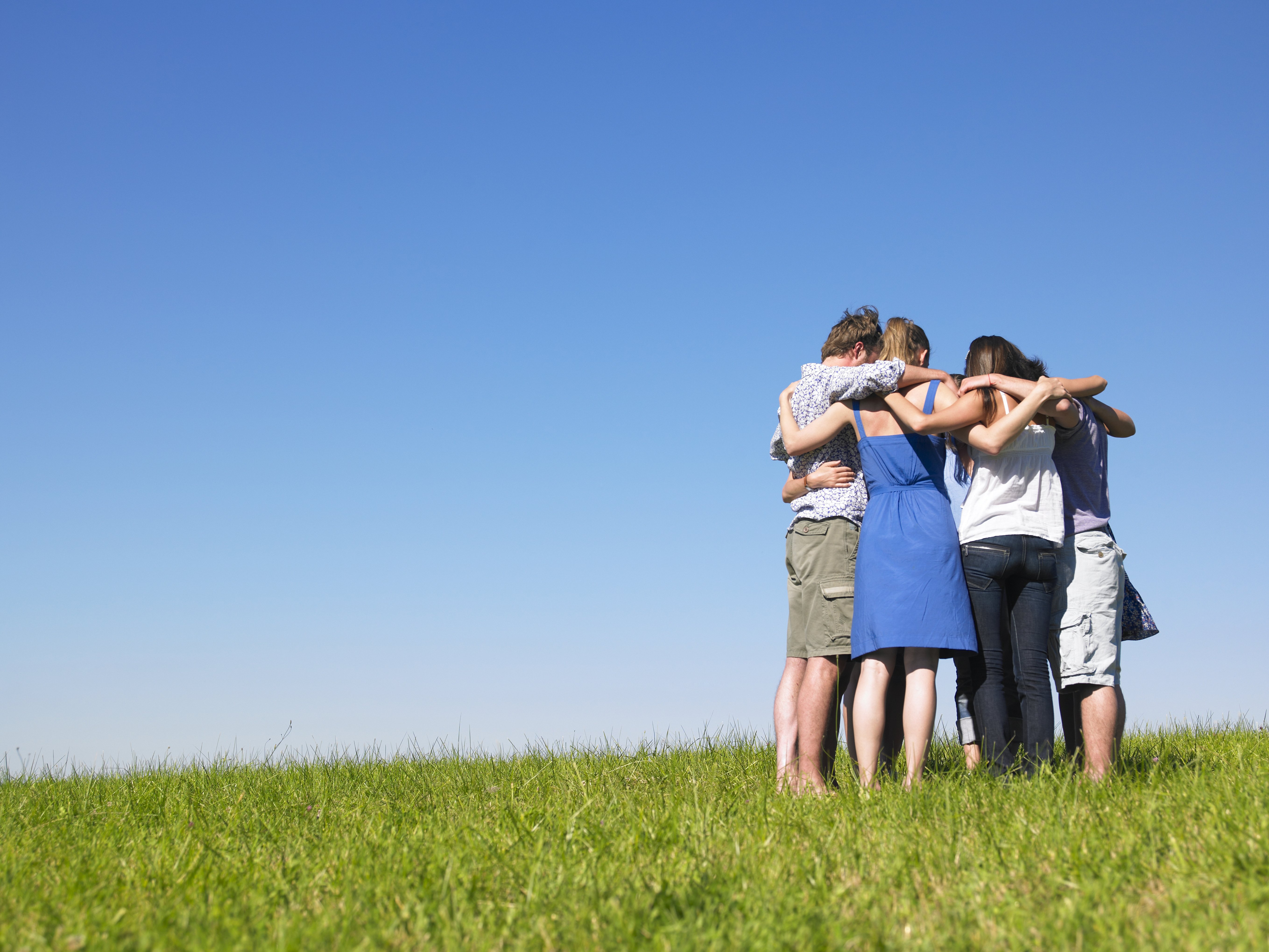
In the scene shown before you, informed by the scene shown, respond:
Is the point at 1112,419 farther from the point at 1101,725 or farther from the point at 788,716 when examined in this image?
the point at 788,716

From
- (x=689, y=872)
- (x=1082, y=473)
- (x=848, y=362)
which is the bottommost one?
(x=689, y=872)

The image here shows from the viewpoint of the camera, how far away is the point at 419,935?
276cm

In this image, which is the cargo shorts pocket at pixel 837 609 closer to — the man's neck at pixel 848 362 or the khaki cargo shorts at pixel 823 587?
the khaki cargo shorts at pixel 823 587

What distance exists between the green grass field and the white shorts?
57 centimetres

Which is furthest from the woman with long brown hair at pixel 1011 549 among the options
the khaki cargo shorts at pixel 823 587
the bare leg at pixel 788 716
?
the bare leg at pixel 788 716

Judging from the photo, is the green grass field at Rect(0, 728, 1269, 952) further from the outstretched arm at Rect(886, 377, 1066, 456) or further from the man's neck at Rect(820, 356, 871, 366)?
the man's neck at Rect(820, 356, 871, 366)

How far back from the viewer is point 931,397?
4.97 metres

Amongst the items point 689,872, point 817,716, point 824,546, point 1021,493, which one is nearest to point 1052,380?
point 1021,493

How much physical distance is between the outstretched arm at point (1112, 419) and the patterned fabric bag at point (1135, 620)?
83 cm

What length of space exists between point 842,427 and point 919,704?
1479 millimetres

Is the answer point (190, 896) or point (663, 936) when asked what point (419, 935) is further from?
point (190, 896)

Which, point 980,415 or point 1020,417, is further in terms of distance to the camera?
point 980,415

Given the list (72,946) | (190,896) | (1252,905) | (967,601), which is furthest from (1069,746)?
(72,946)

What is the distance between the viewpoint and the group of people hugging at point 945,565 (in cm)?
479
